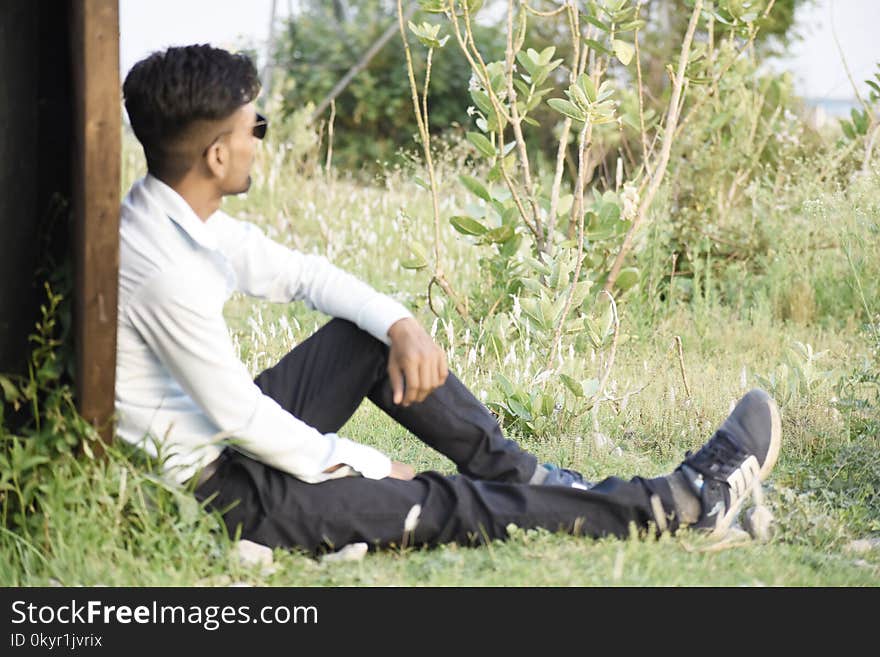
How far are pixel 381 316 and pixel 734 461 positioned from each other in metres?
0.98

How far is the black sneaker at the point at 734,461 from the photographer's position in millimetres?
2920

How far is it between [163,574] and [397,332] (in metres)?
0.78

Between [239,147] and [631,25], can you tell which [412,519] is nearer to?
[239,147]

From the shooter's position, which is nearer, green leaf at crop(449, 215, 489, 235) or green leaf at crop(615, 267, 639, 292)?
green leaf at crop(449, 215, 489, 235)

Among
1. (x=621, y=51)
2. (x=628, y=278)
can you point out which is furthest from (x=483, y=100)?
(x=628, y=278)

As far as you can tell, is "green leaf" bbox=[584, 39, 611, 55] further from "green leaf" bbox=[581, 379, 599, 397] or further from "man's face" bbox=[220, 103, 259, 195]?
"man's face" bbox=[220, 103, 259, 195]

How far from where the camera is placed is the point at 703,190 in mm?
6121

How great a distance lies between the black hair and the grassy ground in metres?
0.75

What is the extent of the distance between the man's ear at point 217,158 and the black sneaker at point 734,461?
1.38 meters

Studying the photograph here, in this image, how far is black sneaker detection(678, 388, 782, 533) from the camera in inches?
115

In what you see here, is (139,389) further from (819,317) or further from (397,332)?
(819,317)

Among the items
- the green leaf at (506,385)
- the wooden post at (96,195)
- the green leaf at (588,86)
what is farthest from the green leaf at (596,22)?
the wooden post at (96,195)

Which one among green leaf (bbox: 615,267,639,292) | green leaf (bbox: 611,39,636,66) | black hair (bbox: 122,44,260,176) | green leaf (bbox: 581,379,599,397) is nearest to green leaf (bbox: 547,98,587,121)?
green leaf (bbox: 611,39,636,66)

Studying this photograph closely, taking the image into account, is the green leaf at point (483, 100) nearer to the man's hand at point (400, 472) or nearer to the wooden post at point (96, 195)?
the man's hand at point (400, 472)
